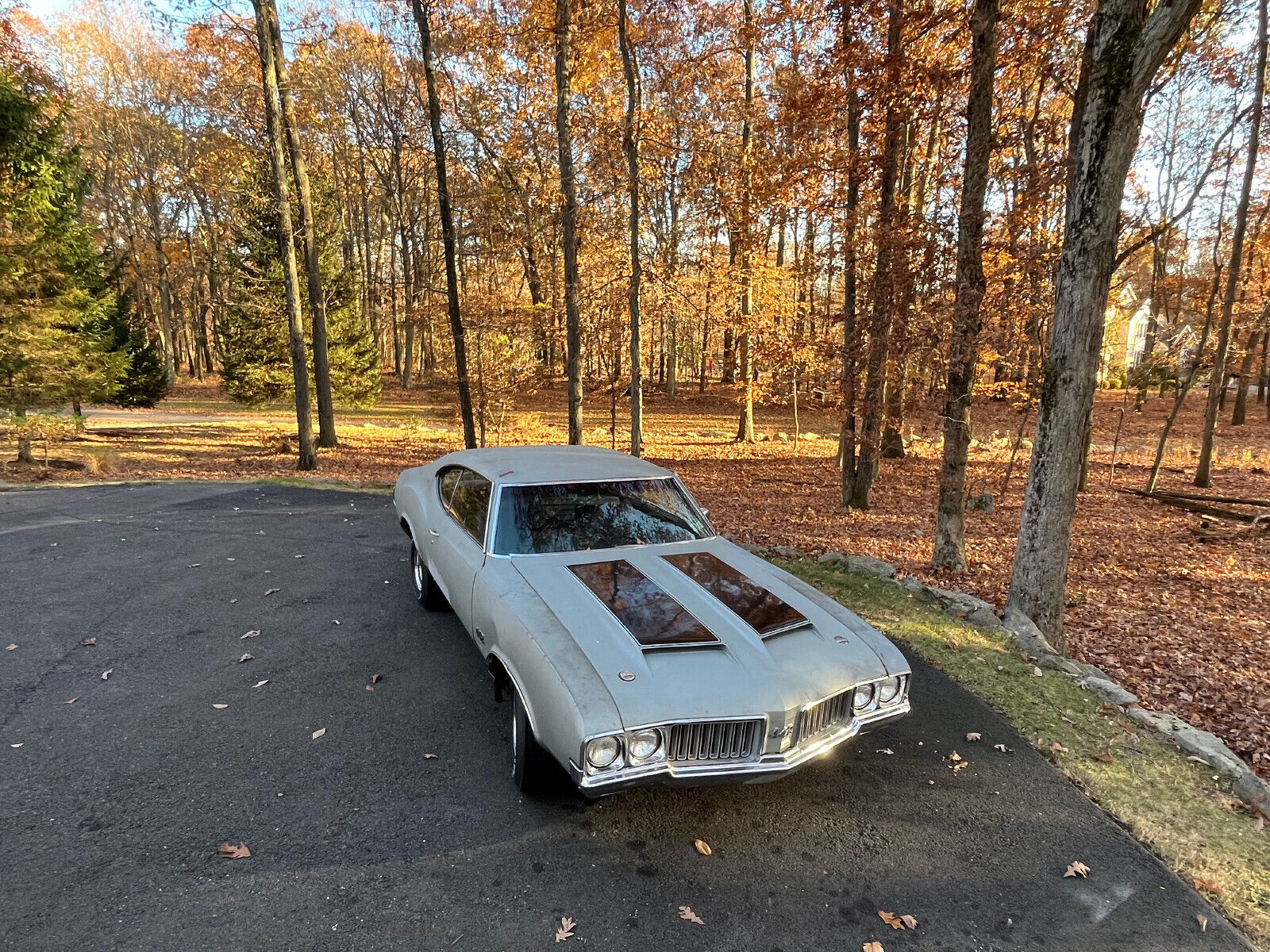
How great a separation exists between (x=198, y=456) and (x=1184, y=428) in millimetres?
31495

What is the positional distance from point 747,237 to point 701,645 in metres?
14.0

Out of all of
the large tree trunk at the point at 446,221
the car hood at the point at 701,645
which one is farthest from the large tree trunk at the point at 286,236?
the car hood at the point at 701,645

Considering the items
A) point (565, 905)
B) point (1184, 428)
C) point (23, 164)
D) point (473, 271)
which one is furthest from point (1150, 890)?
point (1184, 428)

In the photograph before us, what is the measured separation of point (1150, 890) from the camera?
2.69 meters

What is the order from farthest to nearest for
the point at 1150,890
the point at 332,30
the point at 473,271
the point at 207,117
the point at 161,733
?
the point at 207,117, the point at 473,271, the point at 332,30, the point at 161,733, the point at 1150,890

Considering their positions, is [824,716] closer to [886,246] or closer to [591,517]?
[591,517]

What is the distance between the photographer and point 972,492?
42.8 feet

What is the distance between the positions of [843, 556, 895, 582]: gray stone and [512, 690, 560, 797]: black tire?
4532 millimetres

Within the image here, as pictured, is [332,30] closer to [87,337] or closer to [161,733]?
[87,337]

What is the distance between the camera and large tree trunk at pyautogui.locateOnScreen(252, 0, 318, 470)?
12680 mm

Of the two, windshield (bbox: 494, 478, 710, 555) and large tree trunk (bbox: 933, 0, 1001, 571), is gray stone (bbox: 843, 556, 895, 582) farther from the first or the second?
windshield (bbox: 494, 478, 710, 555)

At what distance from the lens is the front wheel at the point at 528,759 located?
302cm

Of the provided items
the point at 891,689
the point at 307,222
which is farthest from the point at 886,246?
the point at 307,222

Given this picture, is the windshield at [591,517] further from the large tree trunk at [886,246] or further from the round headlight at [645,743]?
the large tree trunk at [886,246]
